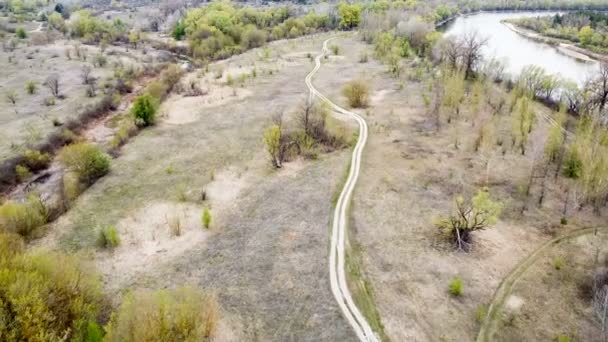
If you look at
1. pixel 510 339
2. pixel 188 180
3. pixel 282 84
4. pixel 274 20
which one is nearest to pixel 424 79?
pixel 282 84

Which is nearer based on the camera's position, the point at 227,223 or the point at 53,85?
the point at 227,223

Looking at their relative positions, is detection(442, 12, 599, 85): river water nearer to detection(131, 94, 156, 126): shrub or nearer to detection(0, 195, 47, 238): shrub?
detection(131, 94, 156, 126): shrub

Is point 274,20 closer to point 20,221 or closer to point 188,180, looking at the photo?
point 188,180

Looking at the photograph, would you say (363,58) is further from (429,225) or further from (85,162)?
(429,225)

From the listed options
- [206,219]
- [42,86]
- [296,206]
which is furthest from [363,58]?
[206,219]

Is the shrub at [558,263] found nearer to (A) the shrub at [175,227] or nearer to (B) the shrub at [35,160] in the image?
(A) the shrub at [175,227]

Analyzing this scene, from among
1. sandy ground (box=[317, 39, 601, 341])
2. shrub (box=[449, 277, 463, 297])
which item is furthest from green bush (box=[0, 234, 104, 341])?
shrub (box=[449, 277, 463, 297])

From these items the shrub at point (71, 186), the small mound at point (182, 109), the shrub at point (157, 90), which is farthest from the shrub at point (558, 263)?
the shrub at point (157, 90)
